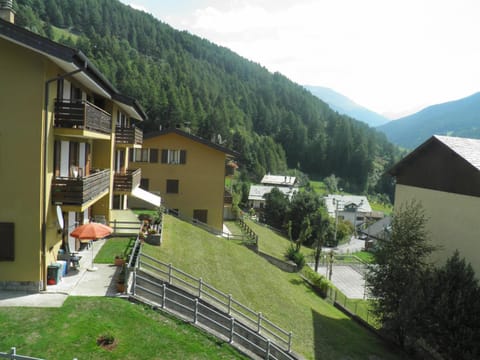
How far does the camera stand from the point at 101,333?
1158cm

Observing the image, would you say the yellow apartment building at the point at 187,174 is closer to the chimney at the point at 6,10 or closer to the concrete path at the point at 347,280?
the concrete path at the point at 347,280

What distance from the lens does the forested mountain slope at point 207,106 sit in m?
126

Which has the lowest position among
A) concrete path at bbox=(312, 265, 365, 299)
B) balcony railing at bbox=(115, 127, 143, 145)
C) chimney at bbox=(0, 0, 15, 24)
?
concrete path at bbox=(312, 265, 365, 299)

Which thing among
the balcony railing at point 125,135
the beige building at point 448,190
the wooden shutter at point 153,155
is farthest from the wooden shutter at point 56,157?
the wooden shutter at point 153,155

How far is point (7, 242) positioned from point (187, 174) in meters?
23.8

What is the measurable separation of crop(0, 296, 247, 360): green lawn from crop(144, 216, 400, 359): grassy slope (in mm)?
6339

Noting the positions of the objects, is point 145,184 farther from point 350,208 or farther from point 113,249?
point 350,208

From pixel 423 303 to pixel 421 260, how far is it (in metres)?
3.15

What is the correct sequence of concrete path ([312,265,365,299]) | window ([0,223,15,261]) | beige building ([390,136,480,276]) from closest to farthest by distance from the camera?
window ([0,223,15,261]) < beige building ([390,136,480,276]) < concrete path ([312,265,365,299])

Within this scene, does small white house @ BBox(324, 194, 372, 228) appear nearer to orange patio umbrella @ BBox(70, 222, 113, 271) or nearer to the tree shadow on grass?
the tree shadow on grass

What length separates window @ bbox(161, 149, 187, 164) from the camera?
1463 inches

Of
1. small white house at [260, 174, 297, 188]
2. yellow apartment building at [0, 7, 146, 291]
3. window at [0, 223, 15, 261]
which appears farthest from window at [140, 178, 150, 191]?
small white house at [260, 174, 297, 188]

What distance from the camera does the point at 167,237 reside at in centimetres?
2572

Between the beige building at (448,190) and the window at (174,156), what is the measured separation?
21191mm
